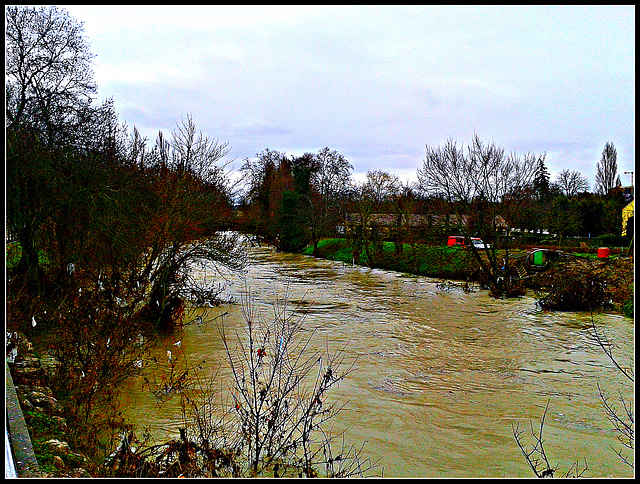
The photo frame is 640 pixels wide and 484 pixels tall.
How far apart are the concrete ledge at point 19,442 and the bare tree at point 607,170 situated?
53564 millimetres

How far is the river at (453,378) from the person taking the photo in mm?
7371

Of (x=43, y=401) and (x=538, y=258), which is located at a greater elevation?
(x=538, y=258)

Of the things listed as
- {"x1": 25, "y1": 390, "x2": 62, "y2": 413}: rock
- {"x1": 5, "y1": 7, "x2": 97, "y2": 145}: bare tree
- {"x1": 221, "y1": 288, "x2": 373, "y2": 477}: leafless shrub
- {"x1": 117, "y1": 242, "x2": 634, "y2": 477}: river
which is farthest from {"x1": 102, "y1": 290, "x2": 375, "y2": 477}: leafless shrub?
{"x1": 5, "y1": 7, "x2": 97, "y2": 145}: bare tree

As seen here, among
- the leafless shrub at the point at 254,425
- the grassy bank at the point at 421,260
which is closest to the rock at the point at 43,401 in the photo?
the leafless shrub at the point at 254,425

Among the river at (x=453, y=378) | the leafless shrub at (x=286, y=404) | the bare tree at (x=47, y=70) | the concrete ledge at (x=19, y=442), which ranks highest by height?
Result: the bare tree at (x=47, y=70)

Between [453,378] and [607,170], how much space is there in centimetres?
4892

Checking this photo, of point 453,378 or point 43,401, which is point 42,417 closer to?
point 43,401

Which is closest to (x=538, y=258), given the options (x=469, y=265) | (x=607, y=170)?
(x=469, y=265)

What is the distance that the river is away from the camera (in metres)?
7.37

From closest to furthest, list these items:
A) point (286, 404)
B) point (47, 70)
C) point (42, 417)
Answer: point (286, 404) < point (42, 417) < point (47, 70)

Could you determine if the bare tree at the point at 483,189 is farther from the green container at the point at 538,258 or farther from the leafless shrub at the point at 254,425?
the leafless shrub at the point at 254,425

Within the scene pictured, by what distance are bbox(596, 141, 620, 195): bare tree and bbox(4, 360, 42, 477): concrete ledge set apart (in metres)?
53.6

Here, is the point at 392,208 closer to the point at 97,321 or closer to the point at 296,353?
the point at 296,353

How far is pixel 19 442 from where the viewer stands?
184 inches
